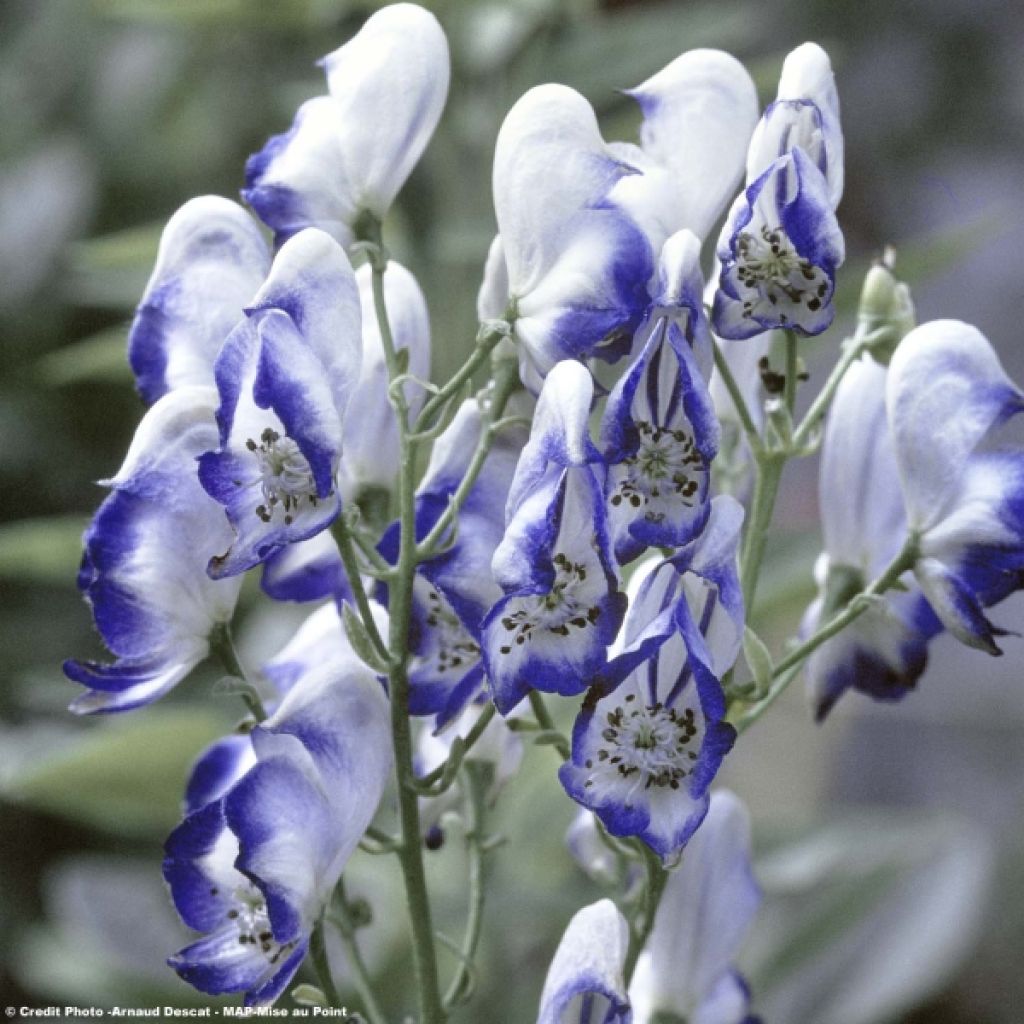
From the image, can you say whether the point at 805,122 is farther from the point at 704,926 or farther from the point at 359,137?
the point at 704,926

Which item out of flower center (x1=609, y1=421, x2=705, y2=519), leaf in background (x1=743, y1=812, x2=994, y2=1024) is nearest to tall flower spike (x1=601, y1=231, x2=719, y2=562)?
flower center (x1=609, y1=421, x2=705, y2=519)

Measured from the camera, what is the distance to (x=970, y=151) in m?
2.37

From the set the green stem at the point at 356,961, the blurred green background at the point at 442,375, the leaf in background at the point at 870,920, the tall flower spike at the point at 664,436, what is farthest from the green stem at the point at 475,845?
the leaf in background at the point at 870,920

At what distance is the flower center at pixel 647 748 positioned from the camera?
41cm

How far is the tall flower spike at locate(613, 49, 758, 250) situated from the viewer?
19.0 inches

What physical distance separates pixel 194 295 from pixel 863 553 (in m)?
0.21

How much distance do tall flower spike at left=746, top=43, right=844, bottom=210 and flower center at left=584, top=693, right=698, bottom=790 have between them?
14 cm

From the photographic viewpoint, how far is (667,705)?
416mm

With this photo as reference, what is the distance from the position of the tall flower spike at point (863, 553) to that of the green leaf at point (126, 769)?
43 centimetres

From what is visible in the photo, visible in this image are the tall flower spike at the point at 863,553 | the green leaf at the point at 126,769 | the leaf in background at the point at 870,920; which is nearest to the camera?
the tall flower spike at the point at 863,553

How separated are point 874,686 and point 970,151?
1.99 metres

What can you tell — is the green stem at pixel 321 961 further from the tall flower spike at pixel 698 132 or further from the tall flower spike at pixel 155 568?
the tall flower spike at pixel 698 132

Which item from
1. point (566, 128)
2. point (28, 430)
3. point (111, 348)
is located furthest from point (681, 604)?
point (28, 430)

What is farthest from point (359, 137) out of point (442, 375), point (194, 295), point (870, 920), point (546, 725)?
point (870, 920)
